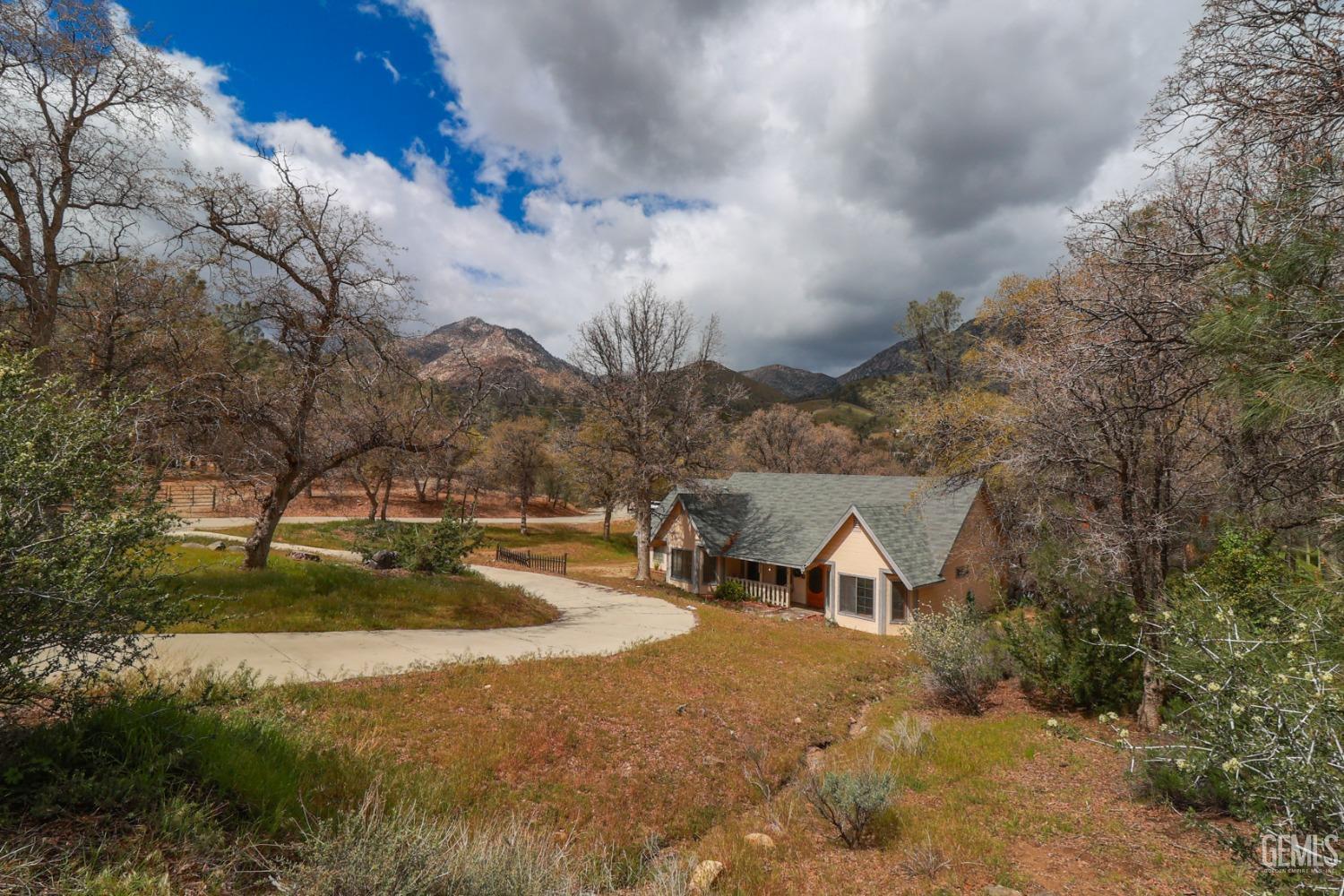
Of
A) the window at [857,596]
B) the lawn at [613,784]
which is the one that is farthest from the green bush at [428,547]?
the window at [857,596]

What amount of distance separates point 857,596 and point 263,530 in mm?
19312

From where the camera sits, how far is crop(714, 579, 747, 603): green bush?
81.1 feet

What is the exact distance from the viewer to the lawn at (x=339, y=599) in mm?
9875

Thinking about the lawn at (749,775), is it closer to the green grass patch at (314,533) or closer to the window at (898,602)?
the window at (898,602)

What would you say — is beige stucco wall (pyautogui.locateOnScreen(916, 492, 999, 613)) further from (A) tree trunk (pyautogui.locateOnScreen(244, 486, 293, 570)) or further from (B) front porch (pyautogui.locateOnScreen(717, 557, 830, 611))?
(A) tree trunk (pyautogui.locateOnScreen(244, 486, 293, 570))

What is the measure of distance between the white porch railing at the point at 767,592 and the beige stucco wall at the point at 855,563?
8.84ft

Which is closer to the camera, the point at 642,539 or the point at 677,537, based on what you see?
the point at 642,539

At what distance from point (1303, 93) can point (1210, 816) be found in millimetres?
6756

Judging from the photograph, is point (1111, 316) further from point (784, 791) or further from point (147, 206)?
point (147, 206)

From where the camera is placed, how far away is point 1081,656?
8773 millimetres

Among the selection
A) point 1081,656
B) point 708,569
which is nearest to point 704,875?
point 1081,656

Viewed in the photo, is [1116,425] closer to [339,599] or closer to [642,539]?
[339,599]

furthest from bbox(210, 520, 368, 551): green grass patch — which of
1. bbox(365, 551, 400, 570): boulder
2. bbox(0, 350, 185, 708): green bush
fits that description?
bbox(0, 350, 185, 708): green bush

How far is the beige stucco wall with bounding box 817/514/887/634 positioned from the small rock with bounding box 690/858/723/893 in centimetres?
1658
